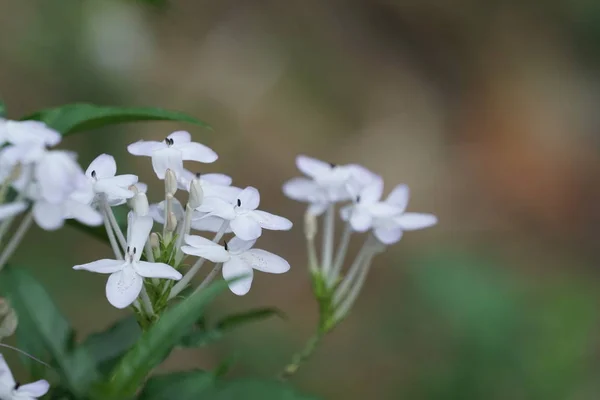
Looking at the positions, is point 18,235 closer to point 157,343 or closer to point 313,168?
point 157,343

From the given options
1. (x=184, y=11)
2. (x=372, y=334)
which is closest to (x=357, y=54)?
(x=184, y=11)

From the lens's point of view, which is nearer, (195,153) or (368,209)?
(195,153)

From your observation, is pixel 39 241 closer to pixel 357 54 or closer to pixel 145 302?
pixel 145 302

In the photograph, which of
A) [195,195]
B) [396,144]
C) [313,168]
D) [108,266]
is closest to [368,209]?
[313,168]

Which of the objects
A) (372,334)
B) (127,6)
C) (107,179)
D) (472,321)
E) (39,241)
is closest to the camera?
(107,179)

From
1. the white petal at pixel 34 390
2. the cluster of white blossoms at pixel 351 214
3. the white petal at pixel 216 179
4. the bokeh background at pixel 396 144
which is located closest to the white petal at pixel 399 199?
the cluster of white blossoms at pixel 351 214

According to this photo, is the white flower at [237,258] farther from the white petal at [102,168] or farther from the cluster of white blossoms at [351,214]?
the cluster of white blossoms at [351,214]
